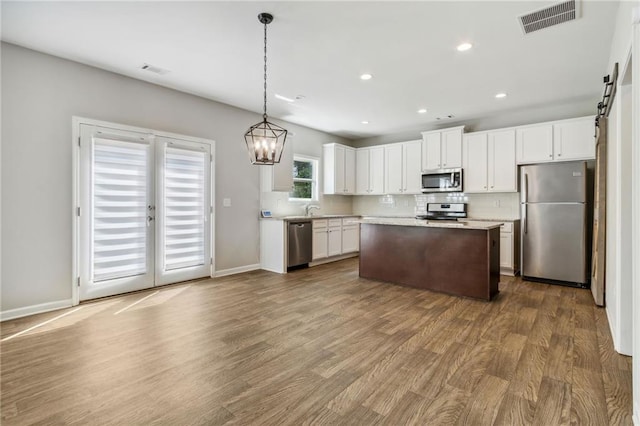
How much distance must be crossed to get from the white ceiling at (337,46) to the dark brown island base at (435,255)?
1909 millimetres

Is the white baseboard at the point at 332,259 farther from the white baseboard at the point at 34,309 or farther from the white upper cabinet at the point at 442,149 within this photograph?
the white baseboard at the point at 34,309

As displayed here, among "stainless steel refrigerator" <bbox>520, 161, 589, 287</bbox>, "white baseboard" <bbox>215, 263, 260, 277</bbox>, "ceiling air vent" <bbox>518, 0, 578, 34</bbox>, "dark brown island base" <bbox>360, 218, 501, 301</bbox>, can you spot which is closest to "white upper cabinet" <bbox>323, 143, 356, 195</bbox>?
"dark brown island base" <bbox>360, 218, 501, 301</bbox>

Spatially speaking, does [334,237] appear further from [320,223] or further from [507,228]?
[507,228]

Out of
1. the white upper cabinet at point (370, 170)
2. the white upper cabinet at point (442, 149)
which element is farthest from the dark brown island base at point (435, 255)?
the white upper cabinet at point (370, 170)

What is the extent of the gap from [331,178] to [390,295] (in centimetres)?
351

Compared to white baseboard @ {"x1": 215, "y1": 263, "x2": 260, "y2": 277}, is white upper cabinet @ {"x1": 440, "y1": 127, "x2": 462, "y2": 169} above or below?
above

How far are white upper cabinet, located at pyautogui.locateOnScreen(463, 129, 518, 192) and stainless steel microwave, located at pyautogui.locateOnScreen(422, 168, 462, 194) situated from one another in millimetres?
139

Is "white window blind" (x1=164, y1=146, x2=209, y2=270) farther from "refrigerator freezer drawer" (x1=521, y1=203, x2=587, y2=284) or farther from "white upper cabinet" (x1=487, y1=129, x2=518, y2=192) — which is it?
"refrigerator freezer drawer" (x1=521, y1=203, x2=587, y2=284)

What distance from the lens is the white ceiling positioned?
2707mm

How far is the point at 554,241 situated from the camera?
4703 mm

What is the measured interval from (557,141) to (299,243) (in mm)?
4413

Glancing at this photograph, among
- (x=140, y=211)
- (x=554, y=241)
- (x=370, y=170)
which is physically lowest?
(x=554, y=241)

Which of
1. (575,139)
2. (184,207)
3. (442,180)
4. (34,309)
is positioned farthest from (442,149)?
(34,309)

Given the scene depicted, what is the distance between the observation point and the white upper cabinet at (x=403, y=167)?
6586 millimetres
